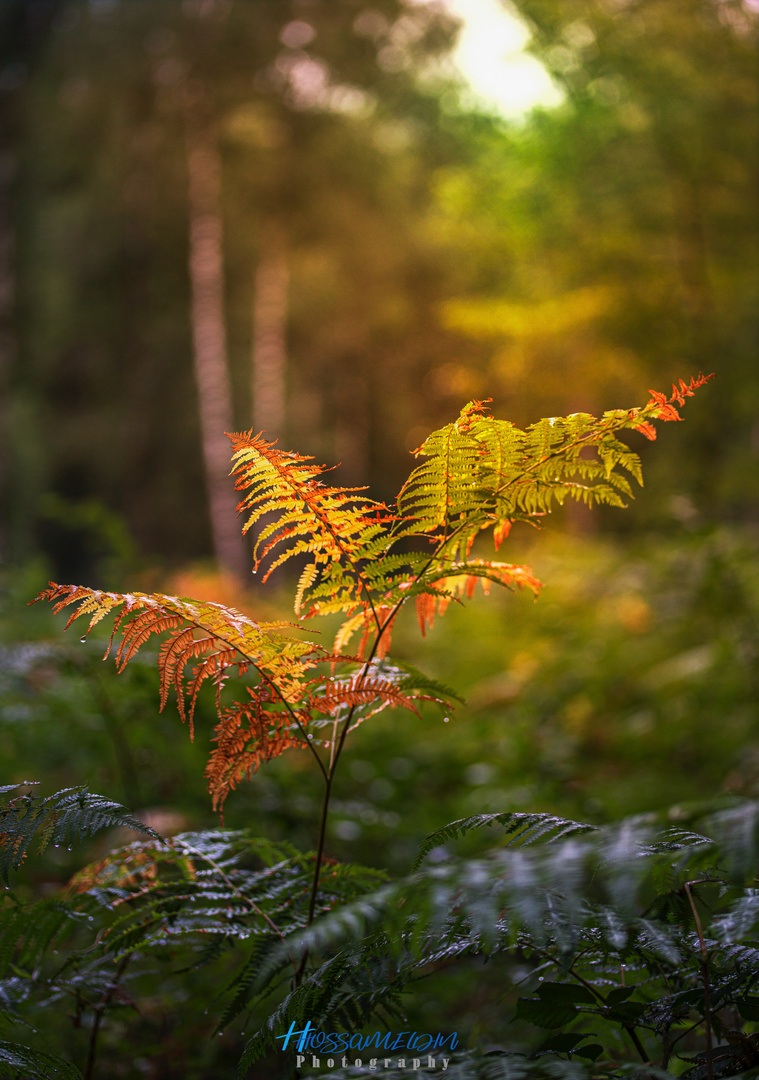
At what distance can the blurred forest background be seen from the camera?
396 centimetres

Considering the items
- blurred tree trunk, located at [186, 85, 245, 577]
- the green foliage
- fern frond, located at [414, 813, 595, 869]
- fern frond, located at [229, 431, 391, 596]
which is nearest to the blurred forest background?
blurred tree trunk, located at [186, 85, 245, 577]

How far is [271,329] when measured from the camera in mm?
12469

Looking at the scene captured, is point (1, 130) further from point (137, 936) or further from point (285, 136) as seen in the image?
point (137, 936)

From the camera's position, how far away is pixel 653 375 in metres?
5.97

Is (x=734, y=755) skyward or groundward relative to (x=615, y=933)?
groundward

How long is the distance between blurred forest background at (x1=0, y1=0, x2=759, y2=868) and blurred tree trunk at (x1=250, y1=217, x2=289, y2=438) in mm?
88

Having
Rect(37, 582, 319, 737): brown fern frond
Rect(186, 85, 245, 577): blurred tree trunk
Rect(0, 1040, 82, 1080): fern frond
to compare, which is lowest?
Rect(0, 1040, 82, 1080): fern frond

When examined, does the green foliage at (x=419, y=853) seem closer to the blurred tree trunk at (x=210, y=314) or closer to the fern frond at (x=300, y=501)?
the fern frond at (x=300, y=501)

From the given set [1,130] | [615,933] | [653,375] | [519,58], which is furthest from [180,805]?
[1,130]

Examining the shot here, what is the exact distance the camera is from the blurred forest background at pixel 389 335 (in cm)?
396

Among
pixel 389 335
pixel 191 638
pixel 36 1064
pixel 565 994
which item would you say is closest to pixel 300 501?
pixel 191 638

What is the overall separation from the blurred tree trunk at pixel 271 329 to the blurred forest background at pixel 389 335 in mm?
88

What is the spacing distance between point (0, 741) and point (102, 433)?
43.8ft

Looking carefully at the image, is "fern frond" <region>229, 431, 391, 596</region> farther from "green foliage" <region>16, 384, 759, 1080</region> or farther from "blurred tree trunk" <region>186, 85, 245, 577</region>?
"blurred tree trunk" <region>186, 85, 245, 577</region>
